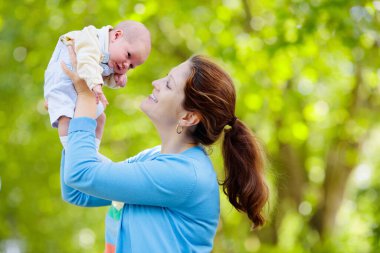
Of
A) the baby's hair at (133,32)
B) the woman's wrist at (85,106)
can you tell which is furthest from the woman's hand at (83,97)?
the baby's hair at (133,32)

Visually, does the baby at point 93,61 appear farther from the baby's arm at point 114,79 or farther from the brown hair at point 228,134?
the brown hair at point 228,134

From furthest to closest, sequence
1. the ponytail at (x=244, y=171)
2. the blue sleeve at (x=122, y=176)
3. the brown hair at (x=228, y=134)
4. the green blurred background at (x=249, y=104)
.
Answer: the green blurred background at (x=249, y=104), the ponytail at (x=244, y=171), the brown hair at (x=228, y=134), the blue sleeve at (x=122, y=176)

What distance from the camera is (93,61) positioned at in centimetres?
249

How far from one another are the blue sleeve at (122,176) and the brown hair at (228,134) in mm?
258

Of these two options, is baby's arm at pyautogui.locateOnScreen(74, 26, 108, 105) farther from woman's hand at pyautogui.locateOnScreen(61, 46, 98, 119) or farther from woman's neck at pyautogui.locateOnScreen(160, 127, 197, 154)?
woman's neck at pyautogui.locateOnScreen(160, 127, 197, 154)

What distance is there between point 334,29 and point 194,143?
3344 millimetres

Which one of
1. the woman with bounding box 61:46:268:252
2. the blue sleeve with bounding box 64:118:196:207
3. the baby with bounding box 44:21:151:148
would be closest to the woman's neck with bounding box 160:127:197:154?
the woman with bounding box 61:46:268:252

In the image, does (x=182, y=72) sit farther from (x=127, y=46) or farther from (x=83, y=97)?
(x=83, y=97)

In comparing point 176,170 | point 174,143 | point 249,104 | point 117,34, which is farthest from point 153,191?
point 249,104

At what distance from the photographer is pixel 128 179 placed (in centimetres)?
241

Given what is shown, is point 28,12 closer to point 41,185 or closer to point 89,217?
point 41,185

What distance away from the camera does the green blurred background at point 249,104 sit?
20.5 feet

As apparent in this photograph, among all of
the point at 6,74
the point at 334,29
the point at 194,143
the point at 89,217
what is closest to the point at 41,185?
the point at 89,217

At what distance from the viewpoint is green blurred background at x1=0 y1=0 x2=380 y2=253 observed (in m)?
6.24
